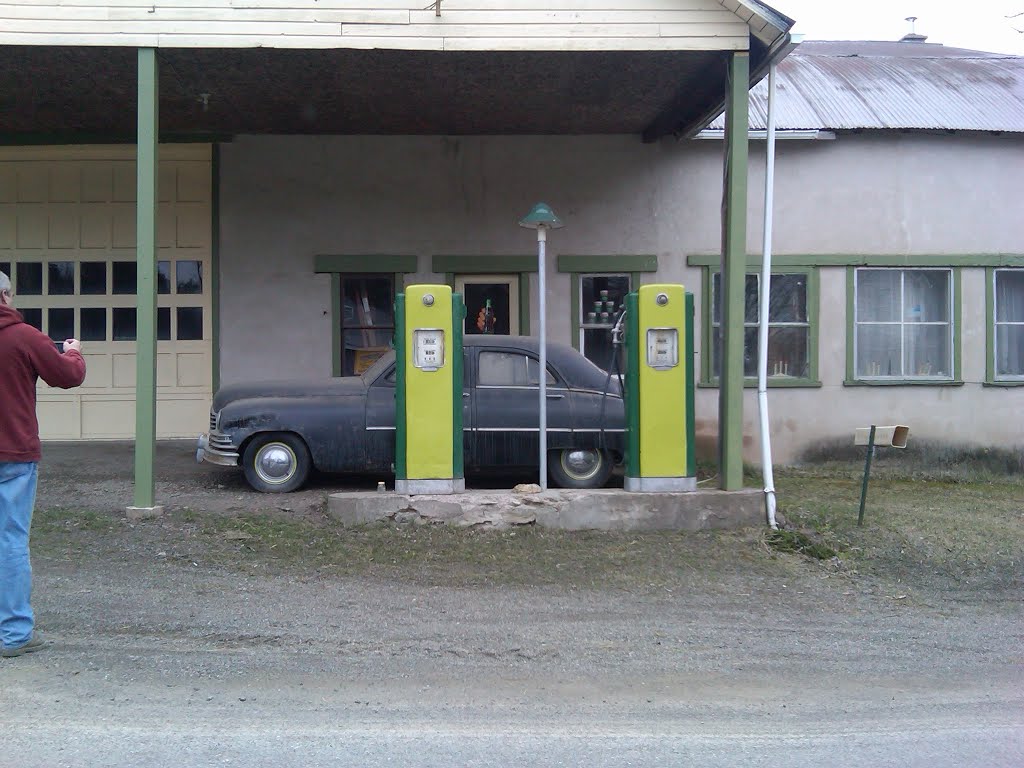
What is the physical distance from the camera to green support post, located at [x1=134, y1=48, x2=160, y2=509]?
7.96 meters

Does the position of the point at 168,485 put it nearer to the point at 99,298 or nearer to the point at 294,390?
the point at 294,390

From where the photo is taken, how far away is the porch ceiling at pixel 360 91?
29.3 feet

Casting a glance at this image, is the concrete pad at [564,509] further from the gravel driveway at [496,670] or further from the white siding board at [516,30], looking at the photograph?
the white siding board at [516,30]

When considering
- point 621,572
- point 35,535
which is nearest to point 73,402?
point 35,535

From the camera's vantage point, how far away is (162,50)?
837 centimetres

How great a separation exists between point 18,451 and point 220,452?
4.05 meters

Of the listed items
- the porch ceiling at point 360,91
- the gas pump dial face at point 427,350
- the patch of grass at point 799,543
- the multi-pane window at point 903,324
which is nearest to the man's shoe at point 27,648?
the gas pump dial face at point 427,350

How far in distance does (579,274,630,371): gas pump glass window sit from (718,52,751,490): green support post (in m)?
3.75

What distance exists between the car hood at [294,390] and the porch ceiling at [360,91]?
9.96ft

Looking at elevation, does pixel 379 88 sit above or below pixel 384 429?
above

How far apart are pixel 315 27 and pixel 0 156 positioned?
642cm

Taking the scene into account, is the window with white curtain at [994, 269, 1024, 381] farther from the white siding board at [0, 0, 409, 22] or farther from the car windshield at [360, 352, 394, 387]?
the white siding board at [0, 0, 409, 22]

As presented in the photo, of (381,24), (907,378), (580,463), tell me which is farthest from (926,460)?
(381,24)

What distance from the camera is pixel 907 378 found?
39.7ft
